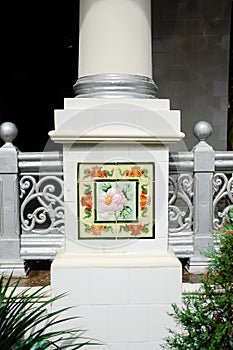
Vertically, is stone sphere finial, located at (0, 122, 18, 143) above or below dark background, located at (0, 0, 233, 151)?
below

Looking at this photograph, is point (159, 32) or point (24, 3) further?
point (24, 3)

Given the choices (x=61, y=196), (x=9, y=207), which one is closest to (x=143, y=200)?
(x=61, y=196)

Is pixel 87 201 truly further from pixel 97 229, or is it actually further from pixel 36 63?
pixel 36 63

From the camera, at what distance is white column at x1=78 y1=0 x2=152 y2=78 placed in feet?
11.1

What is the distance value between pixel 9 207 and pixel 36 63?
724 centimetres

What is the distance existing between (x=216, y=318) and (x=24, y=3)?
344 inches

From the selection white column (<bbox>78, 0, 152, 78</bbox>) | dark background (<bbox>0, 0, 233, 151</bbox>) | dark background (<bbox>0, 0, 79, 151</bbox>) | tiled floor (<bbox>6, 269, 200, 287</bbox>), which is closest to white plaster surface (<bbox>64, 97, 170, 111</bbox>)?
white column (<bbox>78, 0, 152, 78</bbox>)

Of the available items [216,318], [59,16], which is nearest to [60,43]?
[59,16]

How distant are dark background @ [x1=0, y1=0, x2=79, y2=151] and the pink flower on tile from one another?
22.0ft

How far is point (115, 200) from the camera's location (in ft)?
11.0

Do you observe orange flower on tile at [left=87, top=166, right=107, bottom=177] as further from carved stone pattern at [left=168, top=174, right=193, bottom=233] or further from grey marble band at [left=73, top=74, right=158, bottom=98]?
carved stone pattern at [left=168, top=174, right=193, bottom=233]

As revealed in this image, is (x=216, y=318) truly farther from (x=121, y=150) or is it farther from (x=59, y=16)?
(x=59, y=16)

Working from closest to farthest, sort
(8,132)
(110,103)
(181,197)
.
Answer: (110,103) < (8,132) < (181,197)

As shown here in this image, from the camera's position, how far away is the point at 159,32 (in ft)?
22.2
